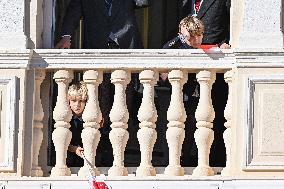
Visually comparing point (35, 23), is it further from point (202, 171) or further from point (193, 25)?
point (202, 171)

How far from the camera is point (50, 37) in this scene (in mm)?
12141

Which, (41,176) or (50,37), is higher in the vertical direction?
(50,37)

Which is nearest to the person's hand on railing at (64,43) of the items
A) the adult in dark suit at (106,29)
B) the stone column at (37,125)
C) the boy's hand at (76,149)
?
the adult in dark suit at (106,29)

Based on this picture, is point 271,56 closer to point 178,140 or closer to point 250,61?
point 250,61

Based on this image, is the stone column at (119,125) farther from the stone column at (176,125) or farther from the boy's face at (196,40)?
the boy's face at (196,40)

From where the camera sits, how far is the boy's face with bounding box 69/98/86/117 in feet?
39.5

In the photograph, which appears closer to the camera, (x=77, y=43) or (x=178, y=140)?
(x=178, y=140)

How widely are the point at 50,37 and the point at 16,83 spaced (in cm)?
52

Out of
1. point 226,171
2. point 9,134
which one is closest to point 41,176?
point 9,134

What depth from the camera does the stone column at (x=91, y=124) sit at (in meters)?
11.9

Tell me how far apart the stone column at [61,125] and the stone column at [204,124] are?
3.11ft

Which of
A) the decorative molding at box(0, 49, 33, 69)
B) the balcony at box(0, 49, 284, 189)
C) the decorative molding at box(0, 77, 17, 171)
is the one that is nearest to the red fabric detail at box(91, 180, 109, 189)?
the balcony at box(0, 49, 284, 189)

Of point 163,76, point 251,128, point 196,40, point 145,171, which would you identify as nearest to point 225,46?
point 196,40

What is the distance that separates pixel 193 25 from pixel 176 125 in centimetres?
A: 77
